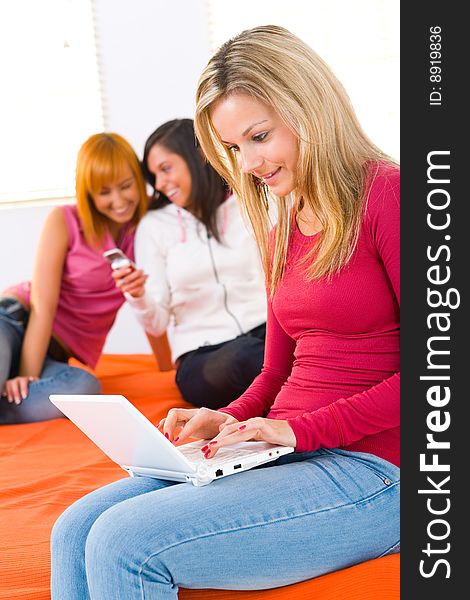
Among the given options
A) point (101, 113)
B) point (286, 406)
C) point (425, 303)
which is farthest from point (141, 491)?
point (101, 113)

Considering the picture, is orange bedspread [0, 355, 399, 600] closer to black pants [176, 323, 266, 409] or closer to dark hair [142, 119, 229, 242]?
black pants [176, 323, 266, 409]

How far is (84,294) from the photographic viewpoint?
2.72 m

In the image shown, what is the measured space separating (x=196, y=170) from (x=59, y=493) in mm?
1161

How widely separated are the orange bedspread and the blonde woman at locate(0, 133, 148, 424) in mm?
150

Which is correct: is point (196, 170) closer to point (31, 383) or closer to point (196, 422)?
point (31, 383)

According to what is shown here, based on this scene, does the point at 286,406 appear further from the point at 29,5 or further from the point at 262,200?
the point at 29,5

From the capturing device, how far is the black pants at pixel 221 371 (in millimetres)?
2314

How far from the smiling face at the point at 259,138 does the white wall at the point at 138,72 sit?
228 cm

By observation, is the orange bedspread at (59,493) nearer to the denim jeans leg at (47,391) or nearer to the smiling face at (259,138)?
the denim jeans leg at (47,391)

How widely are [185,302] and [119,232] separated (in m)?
0.37

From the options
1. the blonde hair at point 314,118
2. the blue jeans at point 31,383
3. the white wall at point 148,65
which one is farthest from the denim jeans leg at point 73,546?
the white wall at point 148,65

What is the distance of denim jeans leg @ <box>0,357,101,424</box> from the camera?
2406mm

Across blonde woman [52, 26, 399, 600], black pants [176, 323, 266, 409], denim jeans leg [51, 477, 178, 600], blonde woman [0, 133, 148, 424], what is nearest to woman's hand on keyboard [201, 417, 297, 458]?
blonde woman [52, 26, 399, 600]

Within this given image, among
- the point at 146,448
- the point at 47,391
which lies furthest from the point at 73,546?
the point at 47,391
